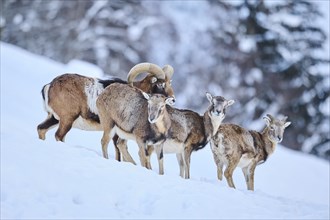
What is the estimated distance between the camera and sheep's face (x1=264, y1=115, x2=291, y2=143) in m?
19.0

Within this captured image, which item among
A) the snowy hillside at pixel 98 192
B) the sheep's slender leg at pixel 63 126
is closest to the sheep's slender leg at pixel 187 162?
the snowy hillside at pixel 98 192

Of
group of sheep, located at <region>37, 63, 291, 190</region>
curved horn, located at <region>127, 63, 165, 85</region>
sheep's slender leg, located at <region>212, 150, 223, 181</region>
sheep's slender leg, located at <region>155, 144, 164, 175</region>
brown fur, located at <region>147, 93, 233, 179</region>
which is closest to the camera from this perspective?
group of sheep, located at <region>37, 63, 291, 190</region>

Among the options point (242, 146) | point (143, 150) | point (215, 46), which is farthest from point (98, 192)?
point (215, 46)

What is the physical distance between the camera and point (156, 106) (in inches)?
650

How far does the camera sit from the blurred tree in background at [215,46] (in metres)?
45.7

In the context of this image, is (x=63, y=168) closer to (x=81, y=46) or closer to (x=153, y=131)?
(x=153, y=131)

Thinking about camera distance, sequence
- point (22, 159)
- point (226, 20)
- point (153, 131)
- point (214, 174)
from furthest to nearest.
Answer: point (226, 20) → point (214, 174) → point (153, 131) → point (22, 159)

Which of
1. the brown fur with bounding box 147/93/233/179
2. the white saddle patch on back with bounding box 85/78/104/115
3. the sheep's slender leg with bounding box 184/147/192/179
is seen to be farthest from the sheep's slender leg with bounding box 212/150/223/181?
the white saddle patch on back with bounding box 85/78/104/115

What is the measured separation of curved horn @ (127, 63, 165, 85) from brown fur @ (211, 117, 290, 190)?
177cm

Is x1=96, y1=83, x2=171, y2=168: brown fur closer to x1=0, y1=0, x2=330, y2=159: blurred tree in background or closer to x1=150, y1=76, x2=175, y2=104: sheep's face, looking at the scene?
x1=150, y1=76, x2=175, y2=104: sheep's face

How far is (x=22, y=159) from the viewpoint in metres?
14.6

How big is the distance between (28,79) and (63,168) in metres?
13.7

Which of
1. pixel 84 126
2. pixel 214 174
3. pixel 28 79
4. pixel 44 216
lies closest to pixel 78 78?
pixel 84 126

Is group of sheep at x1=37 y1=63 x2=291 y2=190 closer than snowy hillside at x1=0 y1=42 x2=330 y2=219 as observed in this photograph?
No
